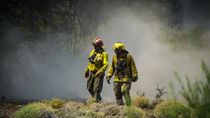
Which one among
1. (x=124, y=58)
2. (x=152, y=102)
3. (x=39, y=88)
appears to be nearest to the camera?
(x=124, y=58)

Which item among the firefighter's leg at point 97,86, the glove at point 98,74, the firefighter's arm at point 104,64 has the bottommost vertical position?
the firefighter's leg at point 97,86

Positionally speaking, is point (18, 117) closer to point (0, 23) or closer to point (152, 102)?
point (152, 102)

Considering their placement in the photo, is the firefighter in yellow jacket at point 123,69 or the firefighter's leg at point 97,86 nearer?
the firefighter in yellow jacket at point 123,69

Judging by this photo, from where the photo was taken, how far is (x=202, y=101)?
15.2 ft

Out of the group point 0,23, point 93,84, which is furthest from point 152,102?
point 0,23

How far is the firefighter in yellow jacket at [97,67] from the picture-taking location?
1443cm

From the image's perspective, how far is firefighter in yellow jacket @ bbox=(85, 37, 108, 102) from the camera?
14.4 metres

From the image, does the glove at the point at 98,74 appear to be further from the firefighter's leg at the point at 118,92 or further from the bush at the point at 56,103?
the bush at the point at 56,103

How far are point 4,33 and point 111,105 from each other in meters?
42.7

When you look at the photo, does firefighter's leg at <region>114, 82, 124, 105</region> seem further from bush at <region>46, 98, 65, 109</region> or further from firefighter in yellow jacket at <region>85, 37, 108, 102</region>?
bush at <region>46, 98, 65, 109</region>

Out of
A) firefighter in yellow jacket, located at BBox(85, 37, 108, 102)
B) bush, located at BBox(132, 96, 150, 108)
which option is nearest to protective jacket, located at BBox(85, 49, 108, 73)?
firefighter in yellow jacket, located at BBox(85, 37, 108, 102)

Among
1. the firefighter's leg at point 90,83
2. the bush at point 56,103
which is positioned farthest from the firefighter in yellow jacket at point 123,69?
the bush at point 56,103

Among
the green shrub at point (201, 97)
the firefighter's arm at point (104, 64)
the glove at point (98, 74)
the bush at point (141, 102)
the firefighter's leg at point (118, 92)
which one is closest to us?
the green shrub at point (201, 97)

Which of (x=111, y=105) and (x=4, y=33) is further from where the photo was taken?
(x=4, y=33)
